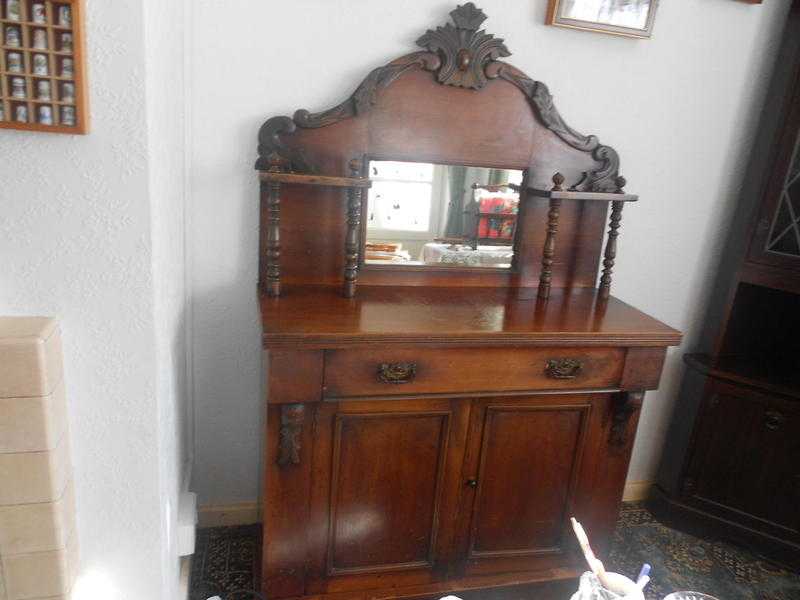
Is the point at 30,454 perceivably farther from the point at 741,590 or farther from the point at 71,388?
the point at 741,590

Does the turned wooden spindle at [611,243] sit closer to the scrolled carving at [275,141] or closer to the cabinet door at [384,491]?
the cabinet door at [384,491]

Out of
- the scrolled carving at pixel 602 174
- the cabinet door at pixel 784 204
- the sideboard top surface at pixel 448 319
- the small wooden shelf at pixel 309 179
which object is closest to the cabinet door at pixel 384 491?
the sideboard top surface at pixel 448 319

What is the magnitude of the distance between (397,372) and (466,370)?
0.17 meters

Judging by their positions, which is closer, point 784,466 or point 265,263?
point 265,263

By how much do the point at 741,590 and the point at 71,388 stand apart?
2.00 meters

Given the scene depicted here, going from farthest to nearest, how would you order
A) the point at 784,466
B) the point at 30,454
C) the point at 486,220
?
the point at 784,466 < the point at 486,220 < the point at 30,454

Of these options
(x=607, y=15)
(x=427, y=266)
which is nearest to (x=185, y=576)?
(x=427, y=266)

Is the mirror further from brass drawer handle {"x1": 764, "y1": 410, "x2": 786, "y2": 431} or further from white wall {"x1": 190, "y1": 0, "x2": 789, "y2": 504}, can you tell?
brass drawer handle {"x1": 764, "y1": 410, "x2": 786, "y2": 431}

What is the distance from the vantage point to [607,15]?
1728 millimetres

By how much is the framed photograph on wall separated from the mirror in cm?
44

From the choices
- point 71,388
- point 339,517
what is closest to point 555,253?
point 339,517

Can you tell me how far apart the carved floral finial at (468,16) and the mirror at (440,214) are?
373mm

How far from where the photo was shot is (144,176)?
1029mm

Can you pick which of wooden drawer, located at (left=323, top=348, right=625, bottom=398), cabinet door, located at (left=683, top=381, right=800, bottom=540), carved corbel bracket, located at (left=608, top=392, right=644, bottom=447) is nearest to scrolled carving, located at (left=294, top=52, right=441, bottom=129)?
wooden drawer, located at (left=323, top=348, right=625, bottom=398)
